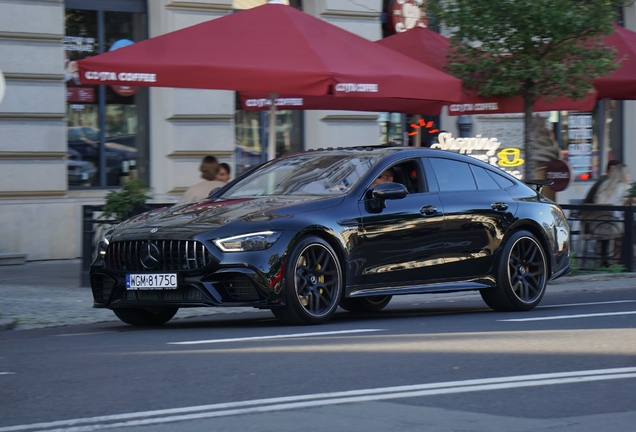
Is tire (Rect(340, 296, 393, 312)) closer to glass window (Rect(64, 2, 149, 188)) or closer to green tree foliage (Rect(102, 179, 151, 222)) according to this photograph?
green tree foliage (Rect(102, 179, 151, 222))

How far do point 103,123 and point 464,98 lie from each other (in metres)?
5.68

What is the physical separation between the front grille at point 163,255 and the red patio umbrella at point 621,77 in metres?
8.85

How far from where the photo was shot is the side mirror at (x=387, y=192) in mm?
9328

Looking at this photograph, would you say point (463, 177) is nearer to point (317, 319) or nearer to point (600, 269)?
point (317, 319)

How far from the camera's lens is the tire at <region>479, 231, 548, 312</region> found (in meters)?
10.5

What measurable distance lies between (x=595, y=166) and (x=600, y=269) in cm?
890

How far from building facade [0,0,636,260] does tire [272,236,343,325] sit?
8022mm

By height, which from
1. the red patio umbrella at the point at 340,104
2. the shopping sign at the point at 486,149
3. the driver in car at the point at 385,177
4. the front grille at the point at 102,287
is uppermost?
the red patio umbrella at the point at 340,104

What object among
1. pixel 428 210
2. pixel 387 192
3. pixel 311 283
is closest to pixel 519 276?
pixel 428 210

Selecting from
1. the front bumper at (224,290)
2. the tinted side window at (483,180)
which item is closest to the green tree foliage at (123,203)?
the tinted side window at (483,180)

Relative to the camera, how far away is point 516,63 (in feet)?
50.3

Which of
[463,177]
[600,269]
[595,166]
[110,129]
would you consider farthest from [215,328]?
[595,166]

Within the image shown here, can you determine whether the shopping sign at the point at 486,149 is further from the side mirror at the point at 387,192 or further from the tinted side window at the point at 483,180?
the side mirror at the point at 387,192

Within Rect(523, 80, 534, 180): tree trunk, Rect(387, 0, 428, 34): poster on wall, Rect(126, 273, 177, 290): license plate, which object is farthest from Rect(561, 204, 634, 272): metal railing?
Rect(126, 273, 177, 290): license plate
